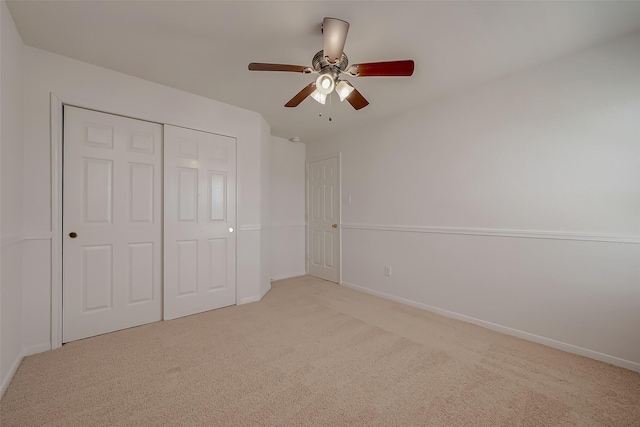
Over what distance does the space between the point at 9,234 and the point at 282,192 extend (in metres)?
3.13

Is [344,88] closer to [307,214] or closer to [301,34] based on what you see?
[301,34]

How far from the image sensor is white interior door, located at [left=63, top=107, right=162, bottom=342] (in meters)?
2.24

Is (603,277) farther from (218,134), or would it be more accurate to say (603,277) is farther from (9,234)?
(9,234)

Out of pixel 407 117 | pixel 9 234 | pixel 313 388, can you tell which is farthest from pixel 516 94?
pixel 9 234

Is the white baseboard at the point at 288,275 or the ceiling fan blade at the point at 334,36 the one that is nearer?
the ceiling fan blade at the point at 334,36

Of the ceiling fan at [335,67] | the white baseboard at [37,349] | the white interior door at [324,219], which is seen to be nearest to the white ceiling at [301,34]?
the ceiling fan at [335,67]

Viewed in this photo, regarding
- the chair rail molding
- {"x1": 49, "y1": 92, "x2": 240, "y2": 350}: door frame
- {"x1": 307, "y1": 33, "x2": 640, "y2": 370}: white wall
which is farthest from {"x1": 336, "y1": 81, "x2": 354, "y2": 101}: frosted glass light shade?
{"x1": 49, "y1": 92, "x2": 240, "y2": 350}: door frame

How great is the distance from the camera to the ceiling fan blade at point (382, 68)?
1.67 meters

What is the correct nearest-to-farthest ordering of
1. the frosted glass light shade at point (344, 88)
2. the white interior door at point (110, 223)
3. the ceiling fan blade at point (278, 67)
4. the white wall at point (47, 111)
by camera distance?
the ceiling fan blade at point (278, 67), the frosted glass light shade at point (344, 88), the white wall at point (47, 111), the white interior door at point (110, 223)

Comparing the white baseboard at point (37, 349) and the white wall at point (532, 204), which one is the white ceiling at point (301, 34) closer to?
the white wall at point (532, 204)

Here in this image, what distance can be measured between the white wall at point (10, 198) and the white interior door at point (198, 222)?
998 mm

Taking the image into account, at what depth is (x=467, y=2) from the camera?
1.60 metres

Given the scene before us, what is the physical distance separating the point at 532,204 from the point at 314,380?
2.33m

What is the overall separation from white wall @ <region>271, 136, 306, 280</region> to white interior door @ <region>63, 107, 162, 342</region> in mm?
1899
